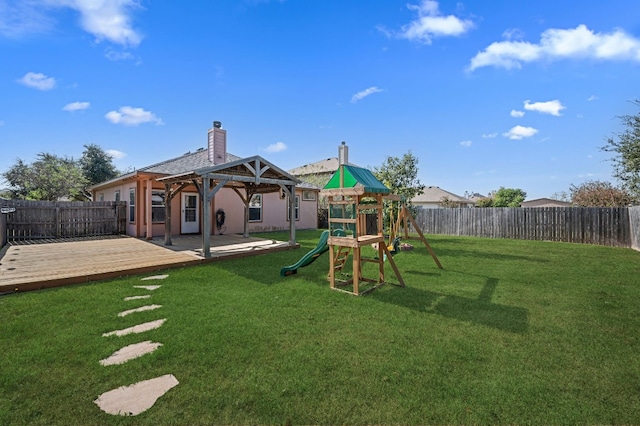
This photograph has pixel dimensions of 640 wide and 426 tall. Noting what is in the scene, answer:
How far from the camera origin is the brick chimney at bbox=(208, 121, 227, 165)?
12.9m

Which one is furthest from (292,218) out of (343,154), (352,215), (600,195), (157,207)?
(600,195)

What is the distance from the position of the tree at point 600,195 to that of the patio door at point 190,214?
20.3 metres

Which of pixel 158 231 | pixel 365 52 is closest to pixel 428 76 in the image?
pixel 365 52

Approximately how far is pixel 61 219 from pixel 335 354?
1443 centimetres

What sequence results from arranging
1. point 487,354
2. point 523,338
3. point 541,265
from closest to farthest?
point 487,354 → point 523,338 → point 541,265

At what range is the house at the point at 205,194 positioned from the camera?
29.5 feet

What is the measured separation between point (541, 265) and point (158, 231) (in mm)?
13396

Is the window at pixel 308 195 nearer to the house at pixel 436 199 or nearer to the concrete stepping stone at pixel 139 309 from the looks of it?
the concrete stepping stone at pixel 139 309

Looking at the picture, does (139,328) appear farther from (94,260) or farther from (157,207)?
(157,207)

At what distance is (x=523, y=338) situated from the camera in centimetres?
329

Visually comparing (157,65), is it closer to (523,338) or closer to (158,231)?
(158,231)

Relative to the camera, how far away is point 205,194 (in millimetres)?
7816

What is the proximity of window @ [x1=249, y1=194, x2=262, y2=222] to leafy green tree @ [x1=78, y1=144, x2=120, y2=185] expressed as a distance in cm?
2122

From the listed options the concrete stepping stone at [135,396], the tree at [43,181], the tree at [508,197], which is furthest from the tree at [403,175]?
the tree at [508,197]
